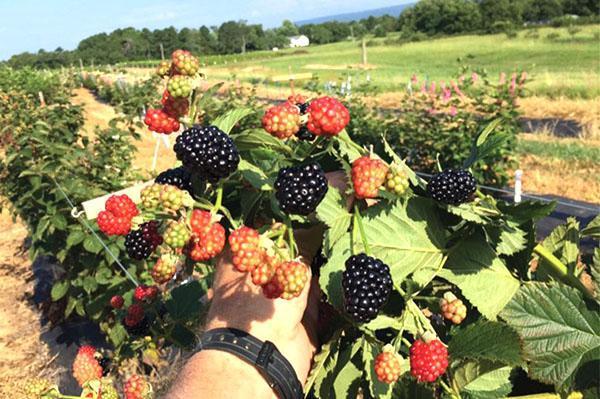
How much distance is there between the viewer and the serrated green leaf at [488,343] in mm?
968

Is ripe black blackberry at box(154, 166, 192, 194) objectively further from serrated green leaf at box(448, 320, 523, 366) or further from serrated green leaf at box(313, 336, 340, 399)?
serrated green leaf at box(448, 320, 523, 366)

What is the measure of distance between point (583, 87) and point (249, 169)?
2634 centimetres

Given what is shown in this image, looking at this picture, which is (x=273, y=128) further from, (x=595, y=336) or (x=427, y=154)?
(x=427, y=154)

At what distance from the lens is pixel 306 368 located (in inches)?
47.1

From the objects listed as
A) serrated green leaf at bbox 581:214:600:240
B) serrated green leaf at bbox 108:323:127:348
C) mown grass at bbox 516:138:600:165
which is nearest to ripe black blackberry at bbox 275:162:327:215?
serrated green leaf at bbox 581:214:600:240

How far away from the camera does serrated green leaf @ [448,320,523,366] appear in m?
0.97

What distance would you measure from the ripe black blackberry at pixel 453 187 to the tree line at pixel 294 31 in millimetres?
59928

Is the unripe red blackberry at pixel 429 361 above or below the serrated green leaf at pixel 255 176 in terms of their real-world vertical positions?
below

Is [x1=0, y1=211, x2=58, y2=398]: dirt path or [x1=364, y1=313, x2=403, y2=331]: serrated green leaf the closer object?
[x1=364, y1=313, x2=403, y2=331]: serrated green leaf

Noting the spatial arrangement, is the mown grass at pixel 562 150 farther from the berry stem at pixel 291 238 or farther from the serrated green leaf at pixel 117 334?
the berry stem at pixel 291 238

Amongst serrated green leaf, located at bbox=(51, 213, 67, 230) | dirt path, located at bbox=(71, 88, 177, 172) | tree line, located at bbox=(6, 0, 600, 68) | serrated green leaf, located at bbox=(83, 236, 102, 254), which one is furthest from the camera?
tree line, located at bbox=(6, 0, 600, 68)

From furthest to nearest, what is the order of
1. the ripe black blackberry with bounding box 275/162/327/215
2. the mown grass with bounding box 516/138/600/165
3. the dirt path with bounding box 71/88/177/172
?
1. the dirt path with bounding box 71/88/177/172
2. the mown grass with bounding box 516/138/600/165
3. the ripe black blackberry with bounding box 275/162/327/215

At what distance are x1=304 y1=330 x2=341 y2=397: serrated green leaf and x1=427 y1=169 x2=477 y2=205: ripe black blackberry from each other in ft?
1.23

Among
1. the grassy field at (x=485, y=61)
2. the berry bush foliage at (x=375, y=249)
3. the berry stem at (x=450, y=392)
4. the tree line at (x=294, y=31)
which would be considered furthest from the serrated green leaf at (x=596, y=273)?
the tree line at (x=294, y=31)
